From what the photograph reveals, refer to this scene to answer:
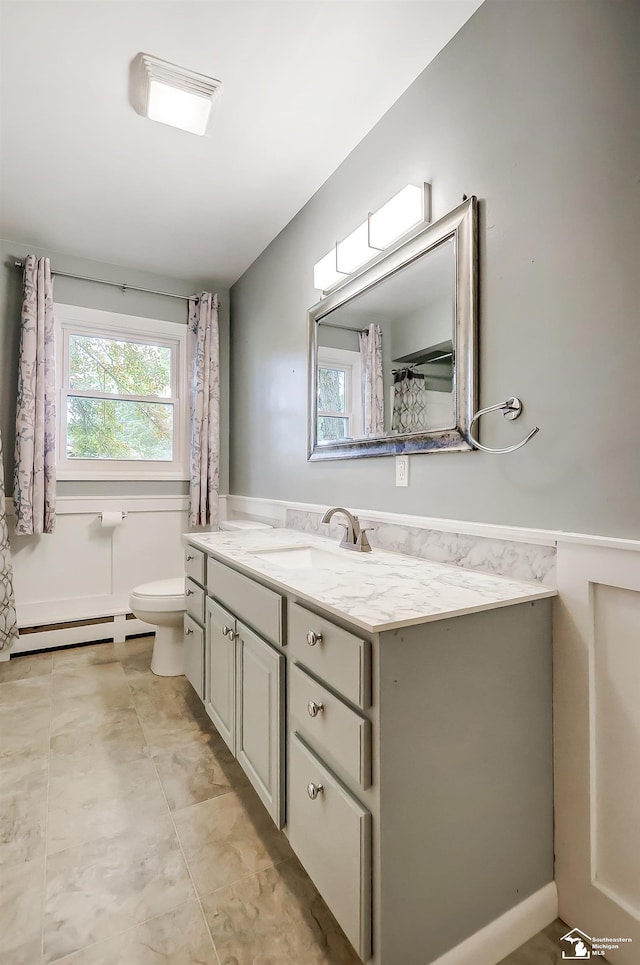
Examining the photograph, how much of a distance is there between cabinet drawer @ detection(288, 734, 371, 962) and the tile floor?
18 centimetres

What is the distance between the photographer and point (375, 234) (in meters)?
1.81

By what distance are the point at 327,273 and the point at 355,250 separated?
0.23 metres

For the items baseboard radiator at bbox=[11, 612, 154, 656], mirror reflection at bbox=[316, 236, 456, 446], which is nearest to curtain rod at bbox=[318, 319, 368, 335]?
mirror reflection at bbox=[316, 236, 456, 446]

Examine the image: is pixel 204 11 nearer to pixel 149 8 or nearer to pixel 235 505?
pixel 149 8

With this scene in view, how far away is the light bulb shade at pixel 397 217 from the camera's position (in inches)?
64.1

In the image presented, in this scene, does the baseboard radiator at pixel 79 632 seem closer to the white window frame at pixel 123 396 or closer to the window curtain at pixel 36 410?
the window curtain at pixel 36 410

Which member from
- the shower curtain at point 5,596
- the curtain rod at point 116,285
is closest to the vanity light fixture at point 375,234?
the curtain rod at point 116,285

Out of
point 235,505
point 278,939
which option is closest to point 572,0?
point 278,939

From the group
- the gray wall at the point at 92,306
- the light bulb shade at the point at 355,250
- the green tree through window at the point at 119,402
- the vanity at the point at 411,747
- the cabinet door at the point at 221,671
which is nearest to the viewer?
the vanity at the point at 411,747

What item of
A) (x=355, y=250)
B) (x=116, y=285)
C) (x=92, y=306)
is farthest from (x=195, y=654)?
(x=116, y=285)

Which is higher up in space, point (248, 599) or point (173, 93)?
point (173, 93)

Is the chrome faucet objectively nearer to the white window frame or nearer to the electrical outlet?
the electrical outlet

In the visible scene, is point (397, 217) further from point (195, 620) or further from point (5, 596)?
point (5, 596)

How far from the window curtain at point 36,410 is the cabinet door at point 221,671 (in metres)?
1.60
